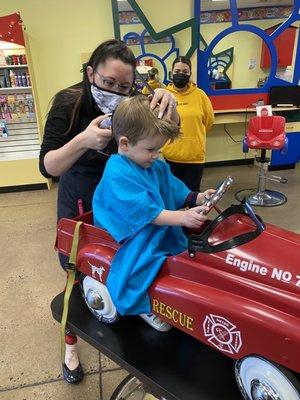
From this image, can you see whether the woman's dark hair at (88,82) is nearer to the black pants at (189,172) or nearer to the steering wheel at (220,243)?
the steering wheel at (220,243)

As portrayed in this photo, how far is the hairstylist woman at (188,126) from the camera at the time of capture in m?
2.91

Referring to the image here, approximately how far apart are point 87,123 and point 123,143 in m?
0.35

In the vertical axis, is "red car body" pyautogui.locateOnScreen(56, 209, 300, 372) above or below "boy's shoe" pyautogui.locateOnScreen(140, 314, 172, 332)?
above

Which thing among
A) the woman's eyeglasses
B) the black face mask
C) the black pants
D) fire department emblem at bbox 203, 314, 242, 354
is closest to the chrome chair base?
the black pants

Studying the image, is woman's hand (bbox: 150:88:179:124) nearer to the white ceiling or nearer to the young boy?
the young boy

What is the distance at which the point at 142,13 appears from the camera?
13.2 ft

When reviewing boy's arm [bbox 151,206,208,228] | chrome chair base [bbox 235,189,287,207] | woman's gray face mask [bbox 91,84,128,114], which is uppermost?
woman's gray face mask [bbox 91,84,128,114]

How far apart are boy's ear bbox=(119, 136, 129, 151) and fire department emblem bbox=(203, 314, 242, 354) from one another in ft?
1.80

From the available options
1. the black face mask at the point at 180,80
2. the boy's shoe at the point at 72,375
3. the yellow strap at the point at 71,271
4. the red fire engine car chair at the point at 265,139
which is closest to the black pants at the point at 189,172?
the black face mask at the point at 180,80

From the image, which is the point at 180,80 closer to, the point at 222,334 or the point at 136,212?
the point at 136,212

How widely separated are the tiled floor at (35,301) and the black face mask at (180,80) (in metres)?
1.39

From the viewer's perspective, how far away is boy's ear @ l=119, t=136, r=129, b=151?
3.26ft

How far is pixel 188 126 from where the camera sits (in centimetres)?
292

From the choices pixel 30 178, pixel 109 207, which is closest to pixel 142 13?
pixel 30 178
